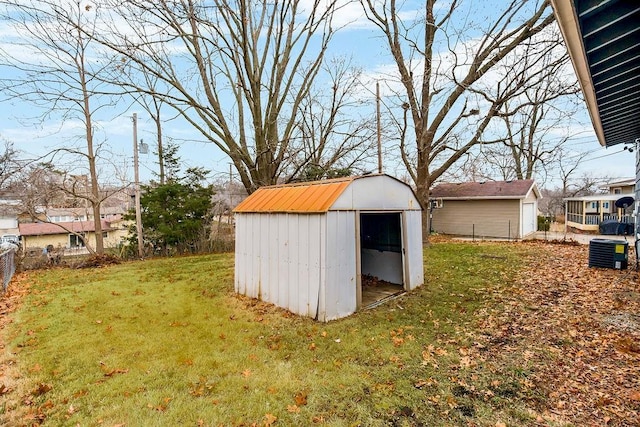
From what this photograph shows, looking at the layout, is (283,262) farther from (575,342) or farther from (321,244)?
(575,342)

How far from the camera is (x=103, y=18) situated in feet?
28.1

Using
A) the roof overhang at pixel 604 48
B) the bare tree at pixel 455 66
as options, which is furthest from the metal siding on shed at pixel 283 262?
the bare tree at pixel 455 66

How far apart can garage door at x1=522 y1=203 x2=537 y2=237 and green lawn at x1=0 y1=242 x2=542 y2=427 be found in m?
12.0

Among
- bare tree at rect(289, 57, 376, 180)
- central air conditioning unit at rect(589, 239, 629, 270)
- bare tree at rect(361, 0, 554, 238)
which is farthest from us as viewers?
bare tree at rect(289, 57, 376, 180)

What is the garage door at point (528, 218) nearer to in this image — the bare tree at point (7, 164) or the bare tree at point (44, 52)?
the bare tree at point (44, 52)

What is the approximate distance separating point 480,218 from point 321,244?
15.4 meters

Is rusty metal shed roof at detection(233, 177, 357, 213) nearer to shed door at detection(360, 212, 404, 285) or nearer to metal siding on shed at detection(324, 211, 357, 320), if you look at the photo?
metal siding on shed at detection(324, 211, 357, 320)

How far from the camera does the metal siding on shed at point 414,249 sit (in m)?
6.70

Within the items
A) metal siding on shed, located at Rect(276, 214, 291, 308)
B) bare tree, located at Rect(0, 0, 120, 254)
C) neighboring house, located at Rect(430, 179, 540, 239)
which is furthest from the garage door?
bare tree, located at Rect(0, 0, 120, 254)

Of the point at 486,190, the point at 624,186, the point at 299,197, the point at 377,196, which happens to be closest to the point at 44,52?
the point at 299,197

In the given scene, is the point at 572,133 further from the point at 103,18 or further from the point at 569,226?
the point at 103,18

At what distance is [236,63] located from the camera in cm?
958

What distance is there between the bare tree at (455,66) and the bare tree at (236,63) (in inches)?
113

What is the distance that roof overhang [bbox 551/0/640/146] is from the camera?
253cm
